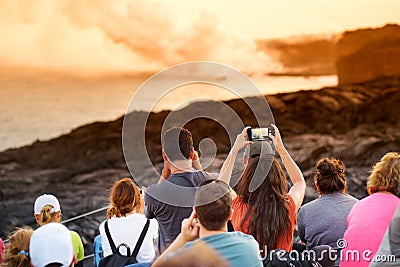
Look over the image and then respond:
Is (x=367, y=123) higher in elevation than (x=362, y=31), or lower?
lower

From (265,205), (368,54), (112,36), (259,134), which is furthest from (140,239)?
(368,54)

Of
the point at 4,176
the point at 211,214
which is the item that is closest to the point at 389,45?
the point at 4,176

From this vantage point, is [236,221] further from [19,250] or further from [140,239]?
[19,250]

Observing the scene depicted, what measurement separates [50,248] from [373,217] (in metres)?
1.57

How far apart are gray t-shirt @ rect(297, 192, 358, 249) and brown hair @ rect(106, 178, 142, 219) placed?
0.90 m

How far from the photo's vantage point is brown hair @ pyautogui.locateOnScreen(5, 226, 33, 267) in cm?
348

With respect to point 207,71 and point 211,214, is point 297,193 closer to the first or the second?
point 211,214

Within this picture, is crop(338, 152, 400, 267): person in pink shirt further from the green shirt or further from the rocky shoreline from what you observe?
the rocky shoreline

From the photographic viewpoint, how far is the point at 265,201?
3.35 m

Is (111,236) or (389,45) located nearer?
(111,236)

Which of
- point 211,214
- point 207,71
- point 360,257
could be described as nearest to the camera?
point 211,214

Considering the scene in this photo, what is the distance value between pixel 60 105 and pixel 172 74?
3.99 feet

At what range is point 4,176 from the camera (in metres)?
7.25

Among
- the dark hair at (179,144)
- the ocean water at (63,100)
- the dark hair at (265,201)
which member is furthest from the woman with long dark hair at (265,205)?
the ocean water at (63,100)
